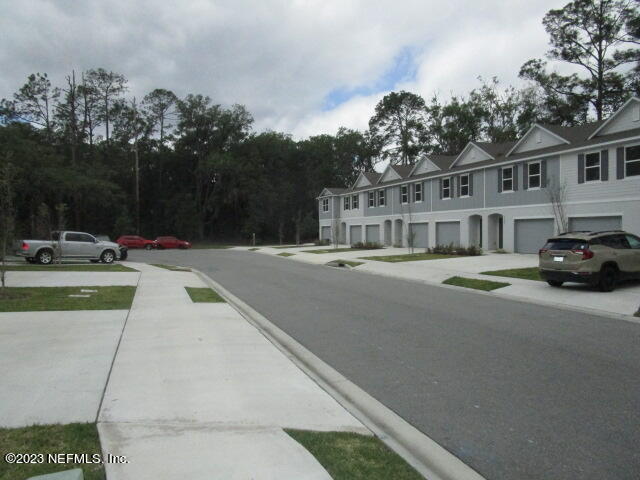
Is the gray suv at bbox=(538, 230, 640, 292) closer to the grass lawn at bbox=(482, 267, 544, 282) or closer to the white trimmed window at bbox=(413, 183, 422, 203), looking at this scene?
the grass lawn at bbox=(482, 267, 544, 282)

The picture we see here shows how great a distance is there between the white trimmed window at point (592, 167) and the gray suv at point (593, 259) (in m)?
9.83

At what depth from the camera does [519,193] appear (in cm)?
2892

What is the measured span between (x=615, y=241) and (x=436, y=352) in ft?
33.9

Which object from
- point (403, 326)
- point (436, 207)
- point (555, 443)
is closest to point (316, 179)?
point (436, 207)

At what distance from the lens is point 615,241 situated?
15.1 meters

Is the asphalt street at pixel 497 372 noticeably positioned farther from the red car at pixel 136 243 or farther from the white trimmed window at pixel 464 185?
the red car at pixel 136 243

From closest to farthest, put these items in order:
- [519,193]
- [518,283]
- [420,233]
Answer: [518,283]
[519,193]
[420,233]

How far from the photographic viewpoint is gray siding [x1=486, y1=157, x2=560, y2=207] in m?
26.9

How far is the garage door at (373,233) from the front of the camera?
149 ft

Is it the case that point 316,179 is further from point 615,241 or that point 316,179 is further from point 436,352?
point 436,352

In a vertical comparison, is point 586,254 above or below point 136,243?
below

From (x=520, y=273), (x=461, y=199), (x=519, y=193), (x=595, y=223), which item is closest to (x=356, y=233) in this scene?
(x=461, y=199)

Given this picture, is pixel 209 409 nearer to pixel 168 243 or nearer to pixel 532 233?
pixel 532 233

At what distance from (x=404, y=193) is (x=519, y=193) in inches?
523
